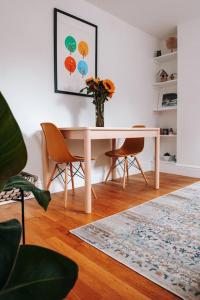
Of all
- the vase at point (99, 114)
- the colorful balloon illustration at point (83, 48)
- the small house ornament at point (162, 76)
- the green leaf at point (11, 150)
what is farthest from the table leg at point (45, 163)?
the small house ornament at point (162, 76)

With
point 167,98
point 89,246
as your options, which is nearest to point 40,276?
point 89,246

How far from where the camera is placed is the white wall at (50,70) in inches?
88.9

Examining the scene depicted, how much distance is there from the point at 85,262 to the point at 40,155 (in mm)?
1539

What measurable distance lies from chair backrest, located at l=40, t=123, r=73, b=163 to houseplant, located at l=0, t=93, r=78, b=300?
5.52ft

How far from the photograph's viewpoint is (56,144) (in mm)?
2158

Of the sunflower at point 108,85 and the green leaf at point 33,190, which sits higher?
the sunflower at point 108,85

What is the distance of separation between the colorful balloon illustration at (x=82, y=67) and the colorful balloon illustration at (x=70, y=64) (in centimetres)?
9

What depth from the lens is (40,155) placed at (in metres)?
2.51

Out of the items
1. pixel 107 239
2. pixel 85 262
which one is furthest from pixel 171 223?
pixel 85 262

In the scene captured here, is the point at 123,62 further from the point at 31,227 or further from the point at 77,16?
the point at 31,227

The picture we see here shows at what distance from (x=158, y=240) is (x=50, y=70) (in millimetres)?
2087

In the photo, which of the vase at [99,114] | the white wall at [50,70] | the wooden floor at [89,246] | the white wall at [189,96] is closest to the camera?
the wooden floor at [89,246]

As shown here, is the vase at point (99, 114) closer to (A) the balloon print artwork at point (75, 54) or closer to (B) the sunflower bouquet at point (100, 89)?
(B) the sunflower bouquet at point (100, 89)

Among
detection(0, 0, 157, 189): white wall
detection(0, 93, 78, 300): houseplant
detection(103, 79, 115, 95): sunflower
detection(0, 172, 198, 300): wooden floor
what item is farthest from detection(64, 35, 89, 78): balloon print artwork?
detection(0, 93, 78, 300): houseplant
